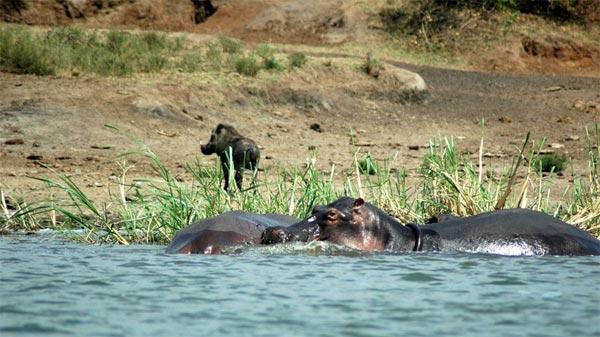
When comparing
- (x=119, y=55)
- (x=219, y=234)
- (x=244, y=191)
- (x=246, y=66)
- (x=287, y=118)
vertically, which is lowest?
(x=219, y=234)

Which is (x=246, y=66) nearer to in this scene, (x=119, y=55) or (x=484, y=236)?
(x=119, y=55)

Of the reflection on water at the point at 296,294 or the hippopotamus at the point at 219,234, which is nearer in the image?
the reflection on water at the point at 296,294

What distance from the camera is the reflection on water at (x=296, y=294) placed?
4719 millimetres

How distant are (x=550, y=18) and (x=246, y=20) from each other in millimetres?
8235

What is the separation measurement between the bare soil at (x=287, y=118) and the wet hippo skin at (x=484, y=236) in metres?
4.75

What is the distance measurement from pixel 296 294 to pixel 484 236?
182 centimetres

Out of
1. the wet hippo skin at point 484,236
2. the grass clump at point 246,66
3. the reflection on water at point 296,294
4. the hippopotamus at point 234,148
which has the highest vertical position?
the grass clump at point 246,66

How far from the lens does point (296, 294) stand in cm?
556

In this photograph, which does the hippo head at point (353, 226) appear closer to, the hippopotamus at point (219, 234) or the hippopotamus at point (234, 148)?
the hippopotamus at point (219, 234)

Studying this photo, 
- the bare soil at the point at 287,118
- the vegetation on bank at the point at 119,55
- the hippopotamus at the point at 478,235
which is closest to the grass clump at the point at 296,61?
the vegetation on bank at the point at 119,55

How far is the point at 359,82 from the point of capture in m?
20.3

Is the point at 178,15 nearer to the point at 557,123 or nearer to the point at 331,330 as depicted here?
the point at 557,123

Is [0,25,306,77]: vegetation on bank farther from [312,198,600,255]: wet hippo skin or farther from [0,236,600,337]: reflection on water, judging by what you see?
[312,198,600,255]: wet hippo skin

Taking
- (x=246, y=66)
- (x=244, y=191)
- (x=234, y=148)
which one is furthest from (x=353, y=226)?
(x=246, y=66)
